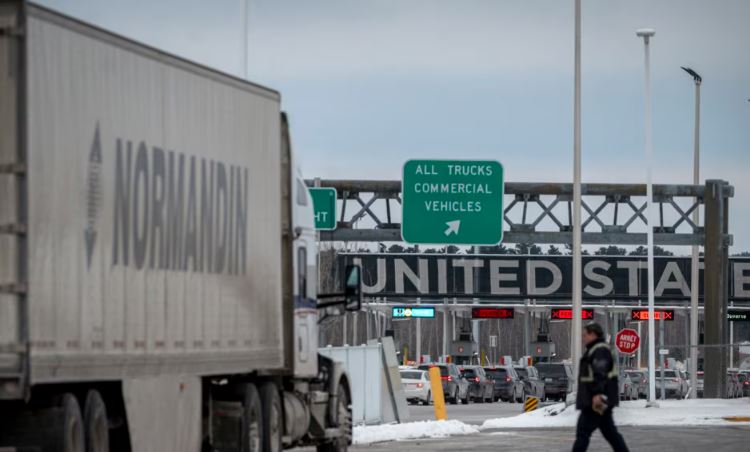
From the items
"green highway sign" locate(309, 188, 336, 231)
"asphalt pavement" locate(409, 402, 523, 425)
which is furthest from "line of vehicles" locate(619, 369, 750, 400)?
"green highway sign" locate(309, 188, 336, 231)

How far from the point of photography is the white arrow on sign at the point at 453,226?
39.0 metres

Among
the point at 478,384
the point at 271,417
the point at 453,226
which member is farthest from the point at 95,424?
the point at 478,384

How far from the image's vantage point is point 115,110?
13.9 m

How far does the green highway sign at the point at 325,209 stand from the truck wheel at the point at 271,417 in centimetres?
2075

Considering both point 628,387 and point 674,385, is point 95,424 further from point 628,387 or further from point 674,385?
point 674,385

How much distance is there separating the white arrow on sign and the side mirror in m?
18.3

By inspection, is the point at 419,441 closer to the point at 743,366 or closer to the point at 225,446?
the point at 225,446

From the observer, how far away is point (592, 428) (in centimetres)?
1828

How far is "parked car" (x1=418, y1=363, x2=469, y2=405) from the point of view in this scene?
57.6 m

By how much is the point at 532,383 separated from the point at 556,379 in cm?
Result: 90

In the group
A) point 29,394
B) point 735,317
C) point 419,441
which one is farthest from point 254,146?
point 735,317

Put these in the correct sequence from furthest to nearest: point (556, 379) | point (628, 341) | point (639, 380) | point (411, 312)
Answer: point (411, 312) → point (639, 380) → point (556, 379) → point (628, 341)

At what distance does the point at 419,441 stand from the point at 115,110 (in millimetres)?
14360

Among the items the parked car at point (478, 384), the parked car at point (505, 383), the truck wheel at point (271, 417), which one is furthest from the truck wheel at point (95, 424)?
the parked car at point (505, 383)
